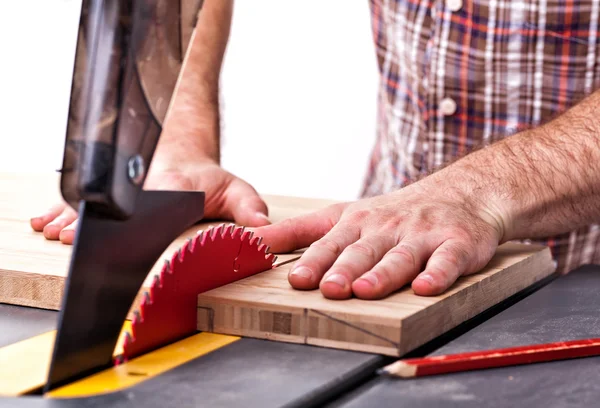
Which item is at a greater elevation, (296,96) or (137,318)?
(296,96)

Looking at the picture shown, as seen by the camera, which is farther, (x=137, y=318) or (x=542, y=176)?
(x=542, y=176)

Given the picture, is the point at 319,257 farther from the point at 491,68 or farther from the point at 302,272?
the point at 491,68

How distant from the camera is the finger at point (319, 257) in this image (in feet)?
3.27

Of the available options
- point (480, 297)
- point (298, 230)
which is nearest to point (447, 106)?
point (298, 230)

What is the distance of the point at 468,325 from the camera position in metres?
1.03

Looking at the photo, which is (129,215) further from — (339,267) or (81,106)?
(339,267)

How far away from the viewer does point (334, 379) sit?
78 cm

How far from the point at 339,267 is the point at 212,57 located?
1189 millimetres

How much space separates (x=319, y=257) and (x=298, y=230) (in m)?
0.21

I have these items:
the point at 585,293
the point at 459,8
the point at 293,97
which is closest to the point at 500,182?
the point at 585,293

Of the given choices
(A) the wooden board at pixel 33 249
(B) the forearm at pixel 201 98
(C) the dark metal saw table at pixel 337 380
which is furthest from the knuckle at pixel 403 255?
(B) the forearm at pixel 201 98

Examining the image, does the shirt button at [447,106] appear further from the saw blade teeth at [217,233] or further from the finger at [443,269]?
the saw blade teeth at [217,233]

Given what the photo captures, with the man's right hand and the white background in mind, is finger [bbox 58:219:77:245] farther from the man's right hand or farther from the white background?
the white background

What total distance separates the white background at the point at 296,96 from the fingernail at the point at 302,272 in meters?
2.58
